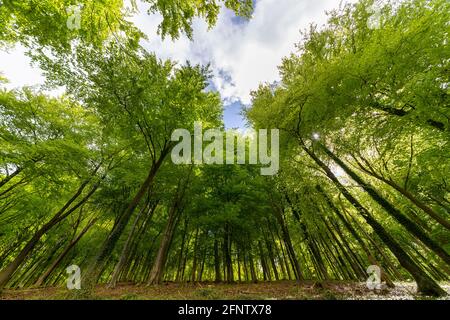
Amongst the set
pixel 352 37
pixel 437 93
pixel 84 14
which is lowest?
pixel 437 93

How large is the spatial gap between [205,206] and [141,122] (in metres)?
6.48

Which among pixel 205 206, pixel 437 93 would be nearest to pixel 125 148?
pixel 205 206

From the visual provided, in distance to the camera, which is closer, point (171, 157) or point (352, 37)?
point (352, 37)

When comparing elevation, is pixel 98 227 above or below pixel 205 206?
above

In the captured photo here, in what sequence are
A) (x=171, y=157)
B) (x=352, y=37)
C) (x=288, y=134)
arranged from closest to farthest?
1. (x=352, y=37)
2. (x=288, y=134)
3. (x=171, y=157)

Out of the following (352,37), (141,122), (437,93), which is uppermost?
(352,37)

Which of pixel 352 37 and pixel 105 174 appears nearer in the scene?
pixel 352 37

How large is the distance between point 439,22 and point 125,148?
514 inches

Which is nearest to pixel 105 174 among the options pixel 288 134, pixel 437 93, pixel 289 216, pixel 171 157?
pixel 171 157

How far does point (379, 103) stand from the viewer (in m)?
6.46

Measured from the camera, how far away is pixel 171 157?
1028 centimetres

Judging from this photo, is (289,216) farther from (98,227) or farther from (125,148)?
(98,227)

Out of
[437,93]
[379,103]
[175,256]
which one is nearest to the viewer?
[437,93]

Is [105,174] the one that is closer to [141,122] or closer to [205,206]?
[141,122]
